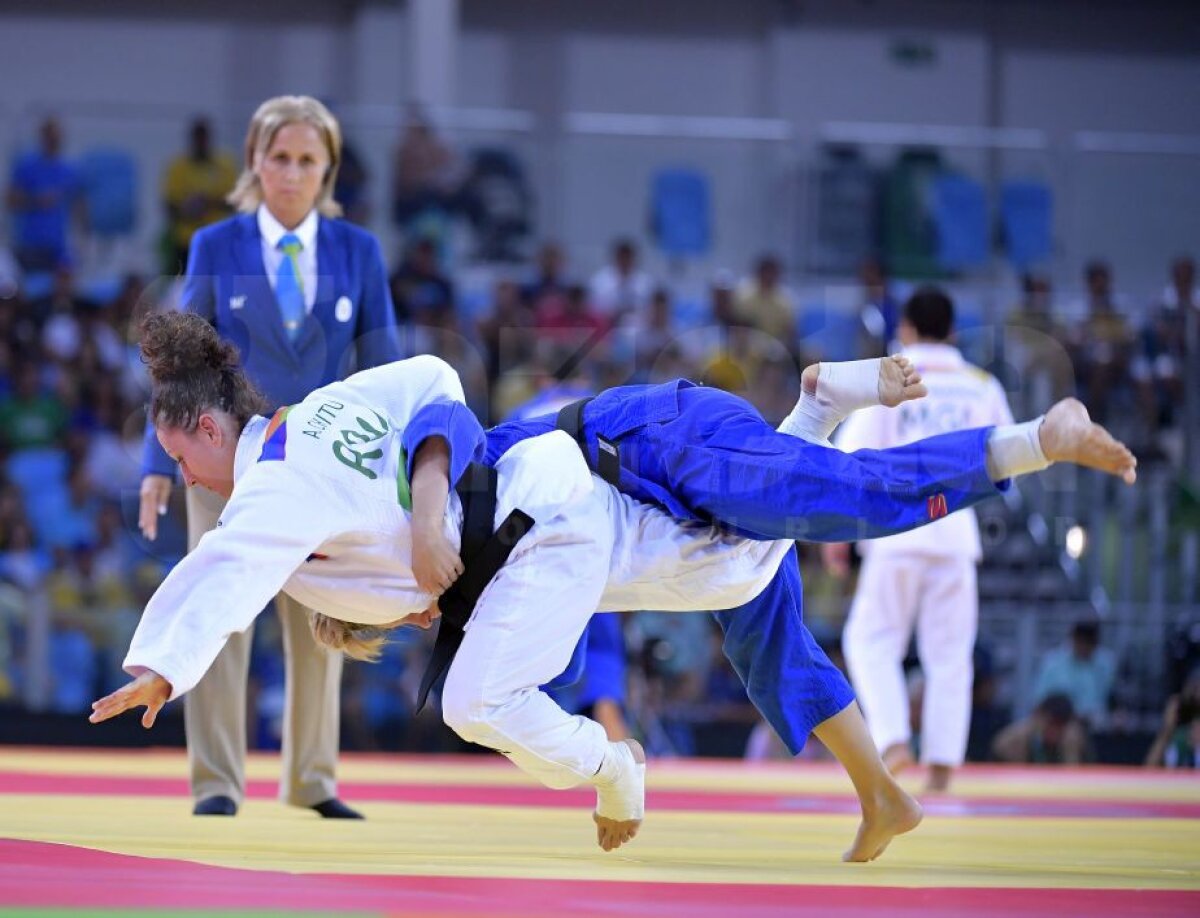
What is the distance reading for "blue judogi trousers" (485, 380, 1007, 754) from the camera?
8.73ft

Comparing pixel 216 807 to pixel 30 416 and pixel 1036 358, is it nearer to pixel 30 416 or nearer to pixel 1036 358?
pixel 30 416

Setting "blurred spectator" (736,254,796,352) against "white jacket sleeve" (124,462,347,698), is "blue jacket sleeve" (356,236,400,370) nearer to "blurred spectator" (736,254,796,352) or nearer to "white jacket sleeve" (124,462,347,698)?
"white jacket sleeve" (124,462,347,698)

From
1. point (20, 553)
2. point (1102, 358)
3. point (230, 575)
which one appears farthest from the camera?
point (1102, 358)

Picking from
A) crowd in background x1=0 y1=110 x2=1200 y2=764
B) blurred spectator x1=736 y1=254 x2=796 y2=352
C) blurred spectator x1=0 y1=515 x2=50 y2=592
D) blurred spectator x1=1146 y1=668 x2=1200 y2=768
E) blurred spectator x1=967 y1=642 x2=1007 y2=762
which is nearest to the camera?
blurred spectator x1=1146 y1=668 x2=1200 y2=768

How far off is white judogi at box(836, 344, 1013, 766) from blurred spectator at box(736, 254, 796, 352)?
353cm

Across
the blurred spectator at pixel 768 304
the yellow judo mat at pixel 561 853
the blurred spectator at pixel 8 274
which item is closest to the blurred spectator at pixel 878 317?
the blurred spectator at pixel 768 304

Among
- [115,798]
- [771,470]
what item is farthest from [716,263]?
[771,470]

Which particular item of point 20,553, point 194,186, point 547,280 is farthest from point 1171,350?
point 20,553

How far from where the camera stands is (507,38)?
A: 13219 mm

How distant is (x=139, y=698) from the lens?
241 cm

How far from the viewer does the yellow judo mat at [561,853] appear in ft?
7.11

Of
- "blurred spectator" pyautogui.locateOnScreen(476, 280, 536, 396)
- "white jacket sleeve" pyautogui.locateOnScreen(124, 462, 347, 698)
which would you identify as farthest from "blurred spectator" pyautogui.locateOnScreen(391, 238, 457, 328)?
"white jacket sleeve" pyautogui.locateOnScreen(124, 462, 347, 698)

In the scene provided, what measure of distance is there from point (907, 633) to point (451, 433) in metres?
3.33

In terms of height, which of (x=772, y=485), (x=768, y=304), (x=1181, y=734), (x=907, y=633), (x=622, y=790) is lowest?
(x=1181, y=734)
